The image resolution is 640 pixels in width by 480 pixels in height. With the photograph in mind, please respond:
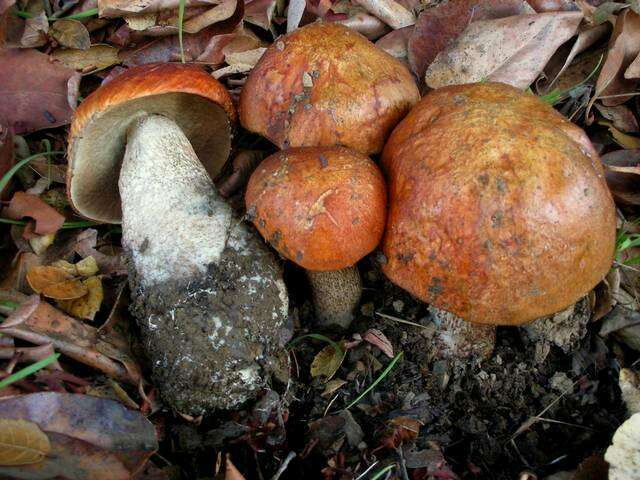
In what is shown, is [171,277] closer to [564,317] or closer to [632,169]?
[564,317]

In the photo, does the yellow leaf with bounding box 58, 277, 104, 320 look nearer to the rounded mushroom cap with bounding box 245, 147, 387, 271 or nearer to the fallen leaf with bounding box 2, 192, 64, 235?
the fallen leaf with bounding box 2, 192, 64, 235

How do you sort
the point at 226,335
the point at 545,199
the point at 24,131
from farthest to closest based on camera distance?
the point at 24,131
the point at 226,335
the point at 545,199

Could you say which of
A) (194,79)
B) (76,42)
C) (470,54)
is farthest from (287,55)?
(76,42)

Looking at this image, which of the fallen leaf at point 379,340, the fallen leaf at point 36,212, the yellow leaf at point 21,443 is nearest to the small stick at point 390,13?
the fallen leaf at point 379,340

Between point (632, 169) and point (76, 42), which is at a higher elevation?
point (76, 42)

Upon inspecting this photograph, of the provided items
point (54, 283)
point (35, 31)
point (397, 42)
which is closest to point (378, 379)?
point (54, 283)

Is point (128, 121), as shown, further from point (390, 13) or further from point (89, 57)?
point (390, 13)
